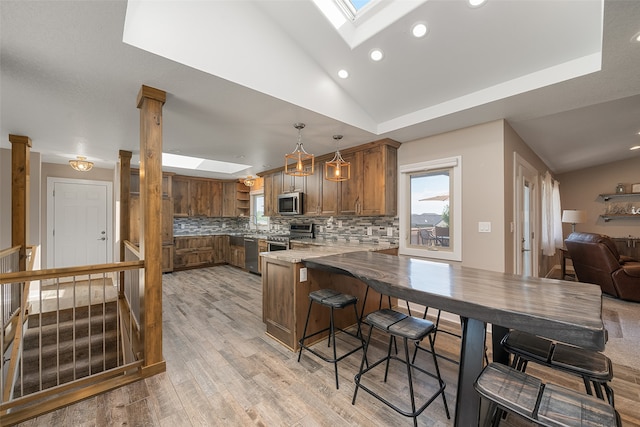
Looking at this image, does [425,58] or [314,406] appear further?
[425,58]

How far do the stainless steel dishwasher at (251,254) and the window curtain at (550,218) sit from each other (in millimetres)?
6043

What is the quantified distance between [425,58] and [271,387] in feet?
10.4

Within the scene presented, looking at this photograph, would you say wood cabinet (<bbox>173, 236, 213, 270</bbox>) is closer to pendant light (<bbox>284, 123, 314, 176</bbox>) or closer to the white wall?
pendant light (<bbox>284, 123, 314, 176</bbox>)

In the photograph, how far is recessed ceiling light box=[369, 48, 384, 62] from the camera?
242cm

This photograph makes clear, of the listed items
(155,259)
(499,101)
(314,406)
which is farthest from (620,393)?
(155,259)

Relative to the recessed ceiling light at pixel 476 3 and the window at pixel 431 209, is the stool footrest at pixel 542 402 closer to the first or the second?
the window at pixel 431 209

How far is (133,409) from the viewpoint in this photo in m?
1.82

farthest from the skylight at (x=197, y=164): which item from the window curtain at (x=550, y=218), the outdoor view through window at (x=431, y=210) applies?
the window curtain at (x=550, y=218)

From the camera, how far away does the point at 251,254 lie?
584cm

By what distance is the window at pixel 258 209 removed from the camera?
22.7ft

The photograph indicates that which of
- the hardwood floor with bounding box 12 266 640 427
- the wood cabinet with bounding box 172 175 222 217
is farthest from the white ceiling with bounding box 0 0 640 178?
the wood cabinet with bounding box 172 175 222 217

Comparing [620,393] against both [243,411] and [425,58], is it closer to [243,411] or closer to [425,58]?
[243,411]

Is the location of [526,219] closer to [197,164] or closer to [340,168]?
[340,168]

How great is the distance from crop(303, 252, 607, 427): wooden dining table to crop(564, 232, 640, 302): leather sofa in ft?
13.6
